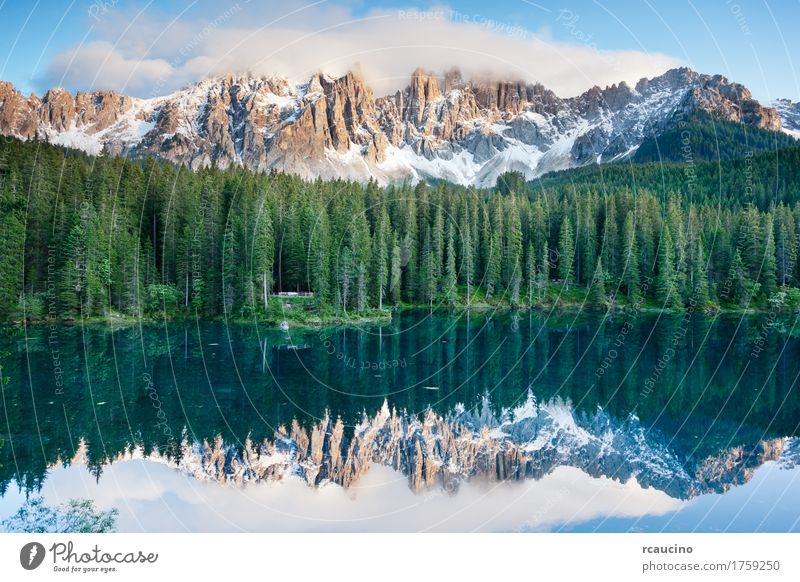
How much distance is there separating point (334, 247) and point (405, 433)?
42.9m

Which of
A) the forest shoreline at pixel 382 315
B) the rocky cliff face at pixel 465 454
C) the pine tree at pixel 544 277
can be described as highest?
the pine tree at pixel 544 277

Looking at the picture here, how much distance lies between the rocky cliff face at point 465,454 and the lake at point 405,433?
0.10 m

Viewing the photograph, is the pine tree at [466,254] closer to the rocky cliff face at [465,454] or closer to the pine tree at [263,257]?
the pine tree at [263,257]

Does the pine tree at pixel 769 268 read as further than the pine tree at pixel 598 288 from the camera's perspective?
No

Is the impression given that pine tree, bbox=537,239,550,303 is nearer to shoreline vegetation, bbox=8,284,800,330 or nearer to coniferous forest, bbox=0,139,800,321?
coniferous forest, bbox=0,139,800,321

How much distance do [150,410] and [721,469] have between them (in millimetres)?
20663

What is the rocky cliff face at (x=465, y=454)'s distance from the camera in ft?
62.1

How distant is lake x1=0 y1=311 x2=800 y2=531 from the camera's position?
16203 mm

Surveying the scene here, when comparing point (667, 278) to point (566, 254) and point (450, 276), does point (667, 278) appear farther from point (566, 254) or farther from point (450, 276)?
point (450, 276)

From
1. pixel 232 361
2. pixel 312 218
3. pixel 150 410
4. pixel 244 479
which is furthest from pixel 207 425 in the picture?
pixel 312 218

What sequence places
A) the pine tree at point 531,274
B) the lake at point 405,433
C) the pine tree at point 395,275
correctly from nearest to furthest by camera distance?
the lake at point 405,433 → the pine tree at point 395,275 → the pine tree at point 531,274

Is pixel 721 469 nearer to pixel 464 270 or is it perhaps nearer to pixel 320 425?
pixel 320 425

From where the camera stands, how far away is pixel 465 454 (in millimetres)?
21281

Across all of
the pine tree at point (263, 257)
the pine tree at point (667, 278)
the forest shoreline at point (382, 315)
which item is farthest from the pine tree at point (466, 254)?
the pine tree at point (263, 257)
